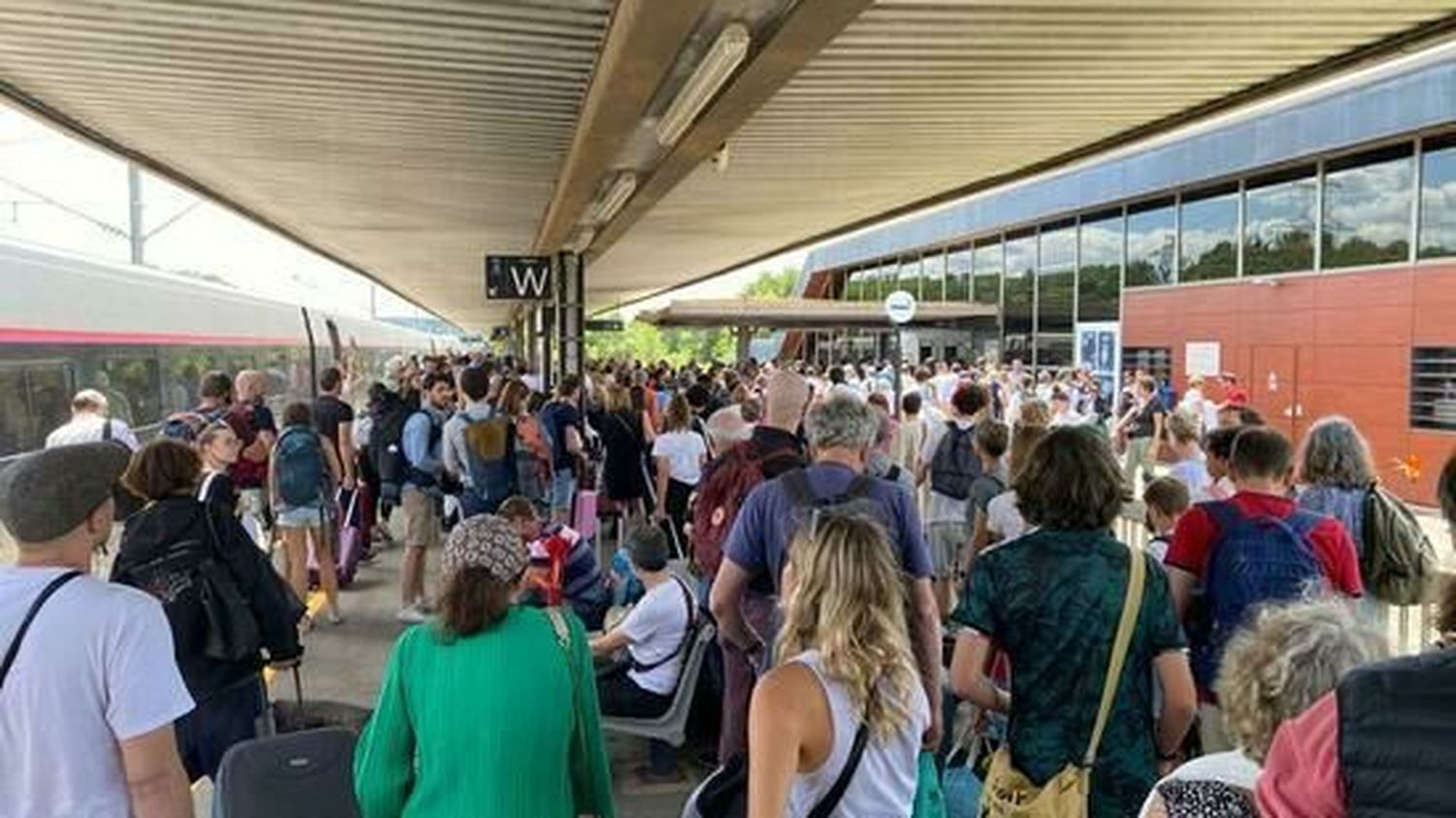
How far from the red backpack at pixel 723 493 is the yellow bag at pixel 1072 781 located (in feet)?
6.31

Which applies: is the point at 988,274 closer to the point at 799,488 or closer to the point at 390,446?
the point at 390,446

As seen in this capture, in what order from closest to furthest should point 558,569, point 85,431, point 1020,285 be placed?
point 558,569 → point 85,431 → point 1020,285

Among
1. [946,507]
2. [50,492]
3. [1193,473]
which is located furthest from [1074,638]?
[946,507]

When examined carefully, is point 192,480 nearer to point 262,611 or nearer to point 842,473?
point 262,611

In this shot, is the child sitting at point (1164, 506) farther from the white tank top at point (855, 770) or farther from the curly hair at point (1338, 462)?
the white tank top at point (855, 770)

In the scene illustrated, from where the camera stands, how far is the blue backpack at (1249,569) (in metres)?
3.77

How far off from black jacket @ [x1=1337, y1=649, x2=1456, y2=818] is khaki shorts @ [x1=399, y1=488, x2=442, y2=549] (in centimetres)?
749

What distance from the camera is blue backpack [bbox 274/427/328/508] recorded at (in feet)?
25.5

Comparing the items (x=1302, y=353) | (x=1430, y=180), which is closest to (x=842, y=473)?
(x=1430, y=180)

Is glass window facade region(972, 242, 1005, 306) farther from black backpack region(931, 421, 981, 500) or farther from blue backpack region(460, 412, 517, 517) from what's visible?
blue backpack region(460, 412, 517, 517)

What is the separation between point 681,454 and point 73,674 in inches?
288

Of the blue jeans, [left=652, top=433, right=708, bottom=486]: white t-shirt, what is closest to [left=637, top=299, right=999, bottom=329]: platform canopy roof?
the blue jeans

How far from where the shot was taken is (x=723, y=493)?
5070 mm

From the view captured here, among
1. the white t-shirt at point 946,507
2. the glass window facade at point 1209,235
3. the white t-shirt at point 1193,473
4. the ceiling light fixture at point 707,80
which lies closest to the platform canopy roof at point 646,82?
the ceiling light fixture at point 707,80
